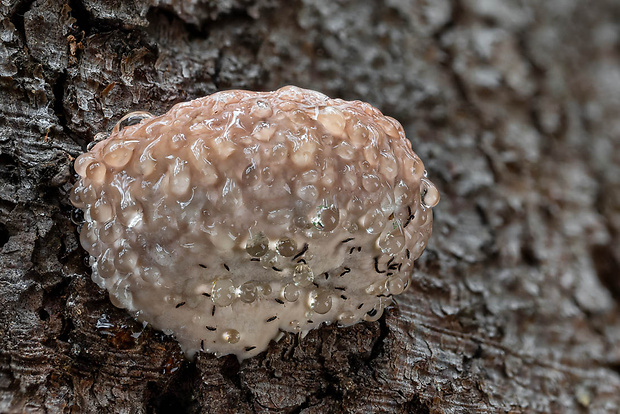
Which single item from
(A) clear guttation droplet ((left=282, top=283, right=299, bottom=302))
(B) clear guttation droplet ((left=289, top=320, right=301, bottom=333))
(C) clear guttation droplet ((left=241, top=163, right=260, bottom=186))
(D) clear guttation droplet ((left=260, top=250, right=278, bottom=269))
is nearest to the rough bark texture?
(B) clear guttation droplet ((left=289, top=320, right=301, bottom=333))

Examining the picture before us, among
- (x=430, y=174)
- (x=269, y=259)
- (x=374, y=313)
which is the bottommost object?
(x=430, y=174)

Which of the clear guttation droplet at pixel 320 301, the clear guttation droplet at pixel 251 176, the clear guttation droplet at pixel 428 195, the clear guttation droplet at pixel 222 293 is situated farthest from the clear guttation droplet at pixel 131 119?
the clear guttation droplet at pixel 428 195

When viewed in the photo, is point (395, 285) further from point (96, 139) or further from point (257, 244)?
point (96, 139)

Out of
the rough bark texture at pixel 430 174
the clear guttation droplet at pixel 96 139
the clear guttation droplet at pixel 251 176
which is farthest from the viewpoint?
the clear guttation droplet at pixel 96 139

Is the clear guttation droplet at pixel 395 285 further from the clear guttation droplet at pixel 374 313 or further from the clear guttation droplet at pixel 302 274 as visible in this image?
the clear guttation droplet at pixel 302 274

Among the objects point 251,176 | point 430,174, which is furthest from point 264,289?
point 430,174
